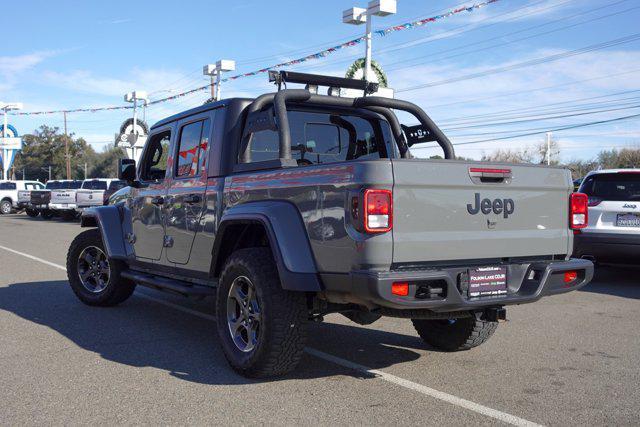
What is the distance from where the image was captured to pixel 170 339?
19.3 feet

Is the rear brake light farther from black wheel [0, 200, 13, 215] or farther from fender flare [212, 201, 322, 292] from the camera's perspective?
black wheel [0, 200, 13, 215]

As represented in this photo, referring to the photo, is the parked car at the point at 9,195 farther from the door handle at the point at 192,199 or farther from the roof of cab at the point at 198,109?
the door handle at the point at 192,199

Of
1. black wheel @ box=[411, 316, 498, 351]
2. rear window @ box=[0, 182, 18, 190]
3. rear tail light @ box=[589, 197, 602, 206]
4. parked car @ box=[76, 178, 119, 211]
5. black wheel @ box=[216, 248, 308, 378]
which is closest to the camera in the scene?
black wheel @ box=[216, 248, 308, 378]

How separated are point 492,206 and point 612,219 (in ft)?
18.2

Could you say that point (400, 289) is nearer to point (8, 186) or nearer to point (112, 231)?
point (112, 231)

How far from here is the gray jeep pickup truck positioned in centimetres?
395

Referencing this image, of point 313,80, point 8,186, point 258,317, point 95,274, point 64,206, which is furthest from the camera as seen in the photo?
point 8,186

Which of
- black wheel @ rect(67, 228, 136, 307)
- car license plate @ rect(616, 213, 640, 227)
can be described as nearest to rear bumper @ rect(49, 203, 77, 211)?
black wheel @ rect(67, 228, 136, 307)

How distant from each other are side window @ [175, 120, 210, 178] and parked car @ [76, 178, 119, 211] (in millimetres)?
19758

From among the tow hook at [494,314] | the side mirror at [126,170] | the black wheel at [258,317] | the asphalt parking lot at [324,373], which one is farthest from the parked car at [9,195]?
the tow hook at [494,314]

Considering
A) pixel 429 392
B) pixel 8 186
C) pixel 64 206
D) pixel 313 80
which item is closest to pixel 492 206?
pixel 429 392

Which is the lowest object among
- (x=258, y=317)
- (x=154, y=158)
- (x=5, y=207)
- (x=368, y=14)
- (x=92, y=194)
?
(x=5, y=207)

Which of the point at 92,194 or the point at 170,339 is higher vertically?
the point at 92,194

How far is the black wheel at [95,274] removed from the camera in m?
7.20
